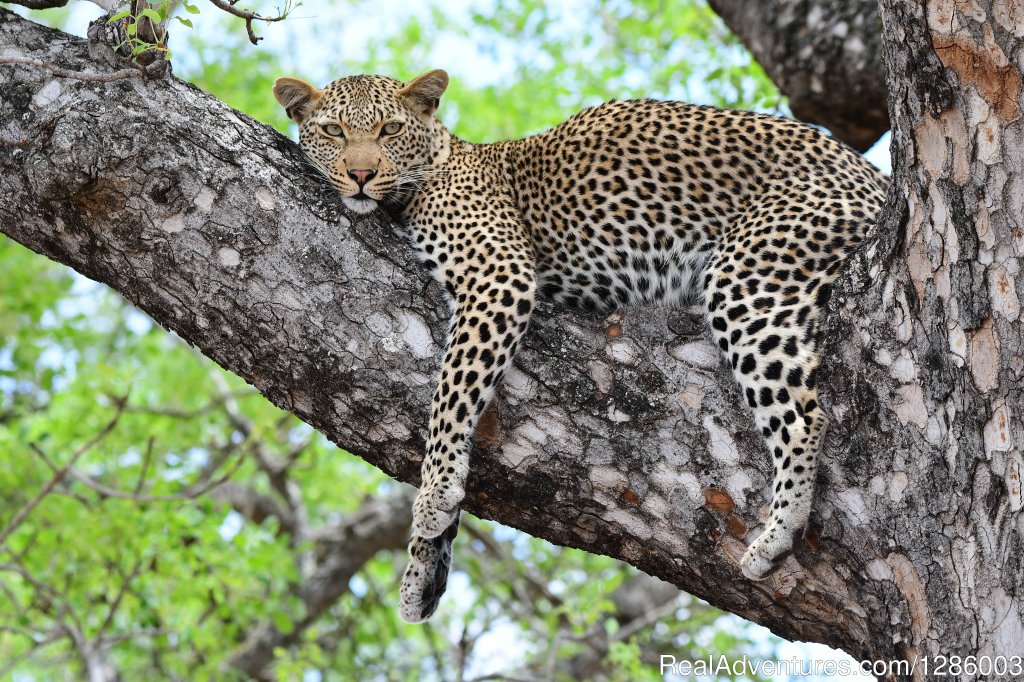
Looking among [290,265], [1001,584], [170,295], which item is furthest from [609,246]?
[1001,584]

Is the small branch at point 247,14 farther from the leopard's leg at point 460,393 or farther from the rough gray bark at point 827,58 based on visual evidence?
the rough gray bark at point 827,58

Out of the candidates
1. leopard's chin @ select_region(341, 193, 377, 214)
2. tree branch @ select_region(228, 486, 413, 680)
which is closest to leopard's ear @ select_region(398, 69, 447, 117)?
leopard's chin @ select_region(341, 193, 377, 214)

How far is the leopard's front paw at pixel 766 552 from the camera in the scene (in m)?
4.41

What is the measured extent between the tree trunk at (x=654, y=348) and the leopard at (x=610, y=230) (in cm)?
15

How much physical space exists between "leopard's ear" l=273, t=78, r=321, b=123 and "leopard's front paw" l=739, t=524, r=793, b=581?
12.2 ft

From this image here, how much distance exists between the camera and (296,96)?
6.54m

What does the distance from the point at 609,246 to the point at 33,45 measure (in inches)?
120

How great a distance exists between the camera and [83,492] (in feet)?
36.4

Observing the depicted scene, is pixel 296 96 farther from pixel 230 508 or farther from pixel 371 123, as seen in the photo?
pixel 230 508

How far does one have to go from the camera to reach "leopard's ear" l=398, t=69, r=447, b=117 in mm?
6609

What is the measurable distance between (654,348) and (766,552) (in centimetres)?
105

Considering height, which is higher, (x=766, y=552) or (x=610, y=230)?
Result: (x=610, y=230)

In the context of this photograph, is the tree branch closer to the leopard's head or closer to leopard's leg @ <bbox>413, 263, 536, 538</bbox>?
the leopard's head

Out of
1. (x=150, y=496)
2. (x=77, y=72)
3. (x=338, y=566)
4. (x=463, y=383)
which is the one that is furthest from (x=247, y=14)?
(x=338, y=566)
